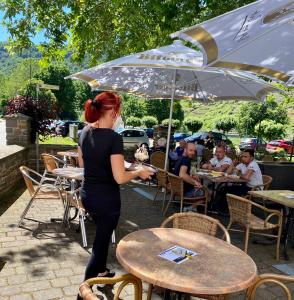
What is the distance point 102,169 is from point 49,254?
72.6 inches

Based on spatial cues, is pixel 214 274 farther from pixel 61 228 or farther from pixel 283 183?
pixel 283 183

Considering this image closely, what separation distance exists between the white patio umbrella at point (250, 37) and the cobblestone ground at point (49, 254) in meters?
2.36

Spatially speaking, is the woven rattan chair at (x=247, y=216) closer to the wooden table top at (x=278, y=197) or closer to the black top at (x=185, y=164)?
the wooden table top at (x=278, y=197)

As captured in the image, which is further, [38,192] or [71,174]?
[38,192]

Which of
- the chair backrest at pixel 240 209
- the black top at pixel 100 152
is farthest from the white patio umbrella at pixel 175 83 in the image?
the black top at pixel 100 152

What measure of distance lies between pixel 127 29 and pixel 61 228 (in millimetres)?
7269

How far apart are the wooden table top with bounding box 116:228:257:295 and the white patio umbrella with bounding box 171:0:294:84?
5.24 feet

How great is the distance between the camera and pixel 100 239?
300 centimetres

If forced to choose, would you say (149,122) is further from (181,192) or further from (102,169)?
(102,169)

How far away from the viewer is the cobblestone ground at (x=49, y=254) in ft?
10.9

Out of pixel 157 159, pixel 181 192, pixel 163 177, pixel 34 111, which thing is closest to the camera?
pixel 181 192

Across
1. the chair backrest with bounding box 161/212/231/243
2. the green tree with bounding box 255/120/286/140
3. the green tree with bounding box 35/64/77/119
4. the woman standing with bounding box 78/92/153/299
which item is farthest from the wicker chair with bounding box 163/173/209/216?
the green tree with bounding box 35/64/77/119

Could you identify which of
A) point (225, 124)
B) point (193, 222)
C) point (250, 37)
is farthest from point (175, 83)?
point (225, 124)

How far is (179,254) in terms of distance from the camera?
94.7 inches
